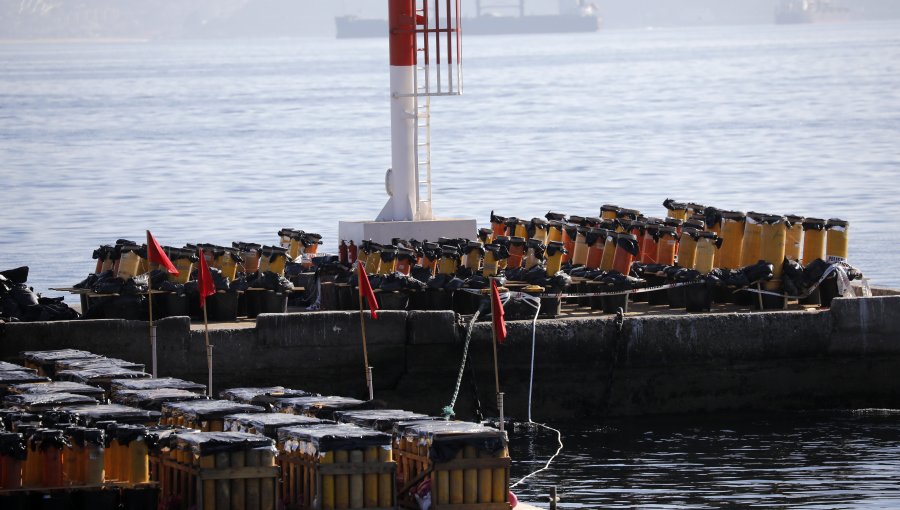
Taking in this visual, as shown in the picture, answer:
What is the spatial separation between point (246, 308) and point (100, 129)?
94.3m

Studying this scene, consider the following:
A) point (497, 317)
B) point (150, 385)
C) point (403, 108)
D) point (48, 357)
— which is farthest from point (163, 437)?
point (403, 108)

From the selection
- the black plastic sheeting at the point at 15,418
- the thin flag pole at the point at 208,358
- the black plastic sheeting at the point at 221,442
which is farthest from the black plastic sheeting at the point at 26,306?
the black plastic sheeting at the point at 221,442

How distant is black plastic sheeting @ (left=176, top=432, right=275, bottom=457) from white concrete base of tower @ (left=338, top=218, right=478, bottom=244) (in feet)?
48.4

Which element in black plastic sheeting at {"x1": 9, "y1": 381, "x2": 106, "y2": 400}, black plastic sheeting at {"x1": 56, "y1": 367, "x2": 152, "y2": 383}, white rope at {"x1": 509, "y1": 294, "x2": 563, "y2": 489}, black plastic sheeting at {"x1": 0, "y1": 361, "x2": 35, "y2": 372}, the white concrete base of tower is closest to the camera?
black plastic sheeting at {"x1": 9, "y1": 381, "x2": 106, "y2": 400}

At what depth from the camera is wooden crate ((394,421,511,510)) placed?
1939 centimetres

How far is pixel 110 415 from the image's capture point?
Result: 68.0ft

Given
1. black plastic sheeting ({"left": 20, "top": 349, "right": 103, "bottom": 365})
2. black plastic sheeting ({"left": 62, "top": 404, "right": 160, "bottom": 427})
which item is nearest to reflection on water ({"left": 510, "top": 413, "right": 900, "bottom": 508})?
black plastic sheeting ({"left": 20, "top": 349, "right": 103, "bottom": 365})

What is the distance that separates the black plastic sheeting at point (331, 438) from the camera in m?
19.2

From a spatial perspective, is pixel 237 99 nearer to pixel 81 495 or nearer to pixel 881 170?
pixel 881 170

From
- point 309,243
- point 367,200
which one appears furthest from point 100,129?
point 309,243

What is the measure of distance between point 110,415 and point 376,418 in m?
2.64

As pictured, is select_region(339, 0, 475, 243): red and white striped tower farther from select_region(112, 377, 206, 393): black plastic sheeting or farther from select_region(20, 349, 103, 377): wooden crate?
select_region(112, 377, 206, 393): black plastic sheeting

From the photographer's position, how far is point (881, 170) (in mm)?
86750

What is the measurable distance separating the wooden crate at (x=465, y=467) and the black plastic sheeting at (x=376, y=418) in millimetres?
925
